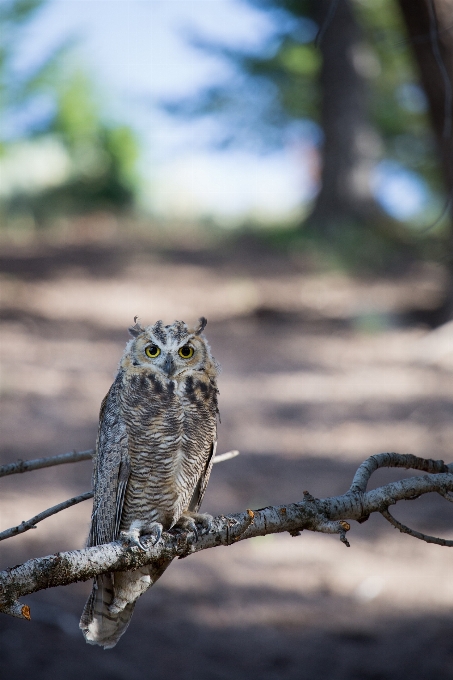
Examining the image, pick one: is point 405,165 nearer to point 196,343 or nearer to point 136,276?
point 136,276

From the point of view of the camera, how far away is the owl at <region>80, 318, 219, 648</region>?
2.48 metres

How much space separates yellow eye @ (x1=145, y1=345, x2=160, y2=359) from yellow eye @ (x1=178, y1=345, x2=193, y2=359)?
80 mm

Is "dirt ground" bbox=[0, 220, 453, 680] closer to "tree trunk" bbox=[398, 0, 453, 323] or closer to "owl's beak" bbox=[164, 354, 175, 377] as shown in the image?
"tree trunk" bbox=[398, 0, 453, 323]

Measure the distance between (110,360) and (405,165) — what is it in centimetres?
657

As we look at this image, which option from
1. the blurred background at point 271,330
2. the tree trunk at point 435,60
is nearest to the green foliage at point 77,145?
the blurred background at point 271,330

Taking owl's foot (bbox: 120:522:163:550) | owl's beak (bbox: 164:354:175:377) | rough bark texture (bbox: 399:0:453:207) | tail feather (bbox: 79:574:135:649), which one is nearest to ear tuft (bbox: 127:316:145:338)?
owl's beak (bbox: 164:354:175:377)

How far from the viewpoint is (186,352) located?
97.7 inches

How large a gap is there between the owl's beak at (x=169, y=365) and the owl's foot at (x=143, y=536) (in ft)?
1.83

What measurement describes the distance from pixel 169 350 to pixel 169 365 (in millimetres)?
53

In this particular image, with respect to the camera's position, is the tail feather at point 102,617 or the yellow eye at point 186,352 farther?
the tail feather at point 102,617

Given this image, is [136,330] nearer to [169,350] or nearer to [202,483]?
[169,350]

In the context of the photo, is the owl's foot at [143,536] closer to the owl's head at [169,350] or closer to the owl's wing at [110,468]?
the owl's wing at [110,468]

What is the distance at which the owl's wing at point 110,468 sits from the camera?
264 cm

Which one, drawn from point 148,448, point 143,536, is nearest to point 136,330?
point 148,448
